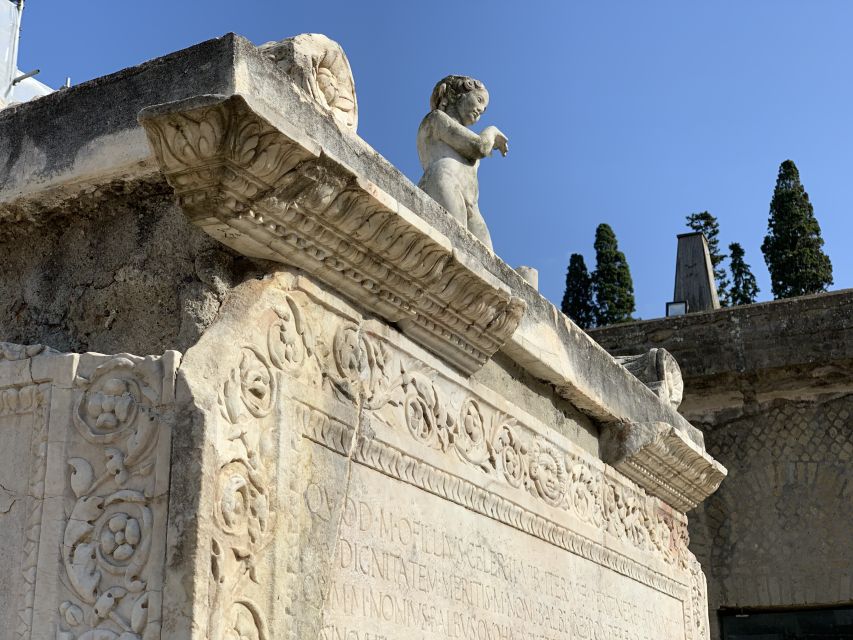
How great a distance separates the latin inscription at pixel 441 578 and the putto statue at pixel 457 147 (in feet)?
3.51

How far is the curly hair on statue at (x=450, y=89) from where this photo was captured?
4.38m

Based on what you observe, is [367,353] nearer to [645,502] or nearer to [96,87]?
[96,87]

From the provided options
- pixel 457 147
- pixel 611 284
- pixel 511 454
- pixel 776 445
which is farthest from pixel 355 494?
pixel 611 284

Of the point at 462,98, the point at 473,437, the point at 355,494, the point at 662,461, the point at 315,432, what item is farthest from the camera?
the point at 662,461

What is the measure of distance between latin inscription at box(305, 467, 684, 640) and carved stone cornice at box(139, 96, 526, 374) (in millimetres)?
503

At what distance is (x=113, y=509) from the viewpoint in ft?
7.65

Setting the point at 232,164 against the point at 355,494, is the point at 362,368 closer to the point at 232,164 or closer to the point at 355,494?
the point at 355,494

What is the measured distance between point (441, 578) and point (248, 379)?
990 millimetres

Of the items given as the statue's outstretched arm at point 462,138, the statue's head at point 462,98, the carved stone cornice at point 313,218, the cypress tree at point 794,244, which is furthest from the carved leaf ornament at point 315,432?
the cypress tree at point 794,244

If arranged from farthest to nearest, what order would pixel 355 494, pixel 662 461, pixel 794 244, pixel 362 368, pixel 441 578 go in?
pixel 794 244
pixel 662 461
pixel 441 578
pixel 362 368
pixel 355 494

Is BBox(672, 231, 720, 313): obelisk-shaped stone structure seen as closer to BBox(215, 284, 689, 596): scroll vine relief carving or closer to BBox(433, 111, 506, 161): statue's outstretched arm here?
BBox(215, 284, 689, 596): scroll vine relief carving

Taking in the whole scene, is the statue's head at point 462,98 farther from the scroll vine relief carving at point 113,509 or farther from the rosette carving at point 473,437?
the scroll vine relief carving at point 113,509

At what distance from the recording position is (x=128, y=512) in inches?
91.4

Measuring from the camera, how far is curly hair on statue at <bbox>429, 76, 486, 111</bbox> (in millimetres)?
4375
